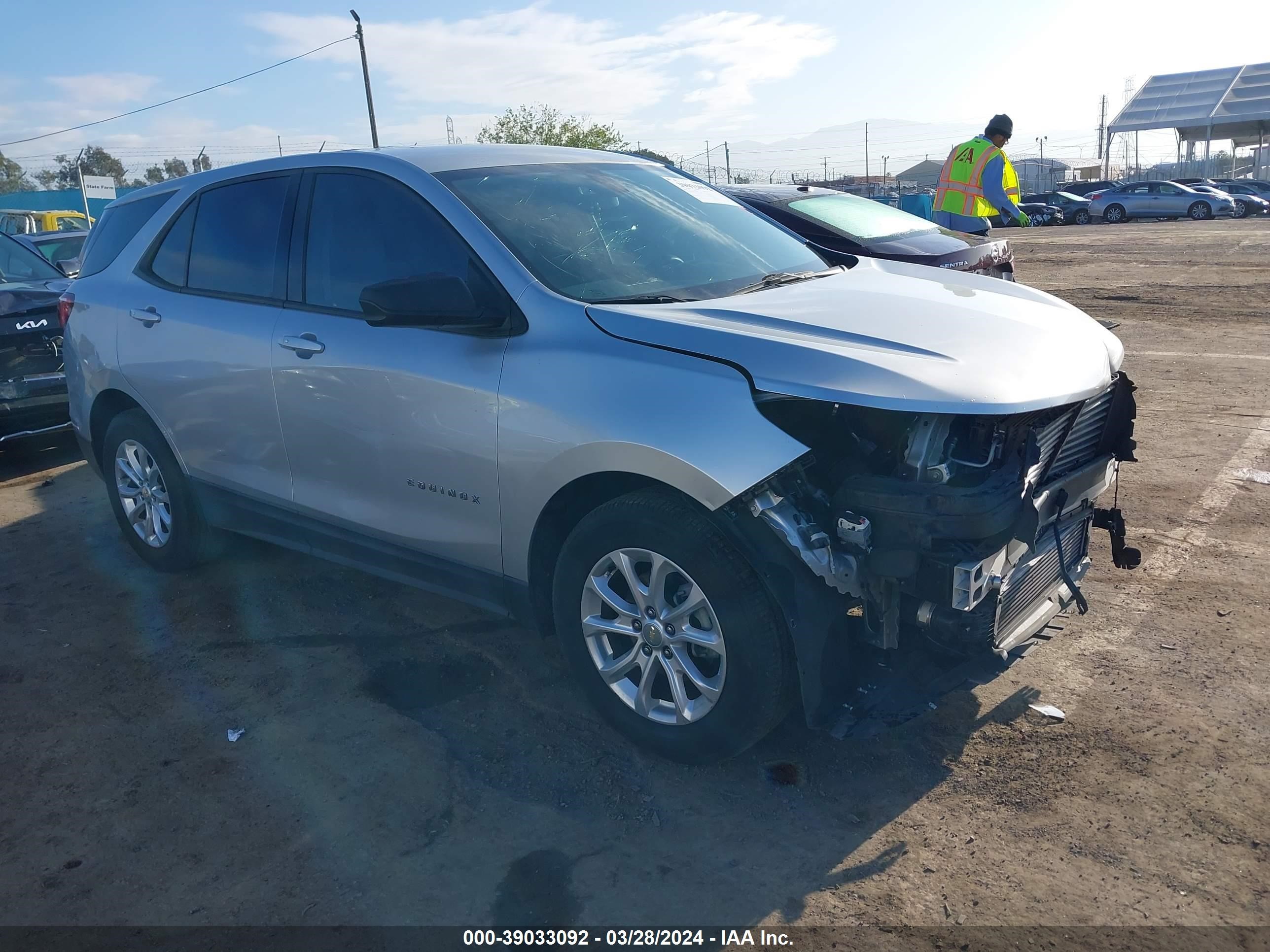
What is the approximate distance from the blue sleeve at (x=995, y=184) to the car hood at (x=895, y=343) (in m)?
5.55

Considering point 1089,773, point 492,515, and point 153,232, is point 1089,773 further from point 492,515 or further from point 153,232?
point 153,232

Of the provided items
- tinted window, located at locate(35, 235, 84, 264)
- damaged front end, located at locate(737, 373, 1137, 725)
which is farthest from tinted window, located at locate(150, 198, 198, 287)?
tinted window, located at locate(35, 235, 84, 264)

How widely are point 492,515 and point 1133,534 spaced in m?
3.33

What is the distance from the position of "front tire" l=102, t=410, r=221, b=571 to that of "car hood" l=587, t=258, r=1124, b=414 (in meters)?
2.75

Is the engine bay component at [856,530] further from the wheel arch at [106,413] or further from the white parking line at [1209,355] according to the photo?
the white parking line at [1209,355]

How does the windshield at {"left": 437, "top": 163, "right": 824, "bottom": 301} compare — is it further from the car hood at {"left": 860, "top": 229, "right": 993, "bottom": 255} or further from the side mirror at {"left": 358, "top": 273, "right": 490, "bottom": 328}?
the car hood at {"left": 860, "top": 229, "right": 993, "bottom": 255}

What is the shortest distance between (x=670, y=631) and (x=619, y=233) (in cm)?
160

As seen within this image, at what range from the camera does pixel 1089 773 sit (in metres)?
3.14

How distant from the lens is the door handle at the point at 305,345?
3938 millimetres

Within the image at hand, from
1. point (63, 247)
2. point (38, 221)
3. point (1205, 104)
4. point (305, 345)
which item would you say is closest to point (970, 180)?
point (305, 345)

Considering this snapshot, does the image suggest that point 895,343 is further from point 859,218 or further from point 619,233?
point 859,218

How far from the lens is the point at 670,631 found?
312 centimetres

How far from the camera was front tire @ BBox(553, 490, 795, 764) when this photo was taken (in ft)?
9.64

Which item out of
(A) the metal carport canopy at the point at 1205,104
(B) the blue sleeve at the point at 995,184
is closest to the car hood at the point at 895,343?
(B) the blue sleeve at the point at 995,184
